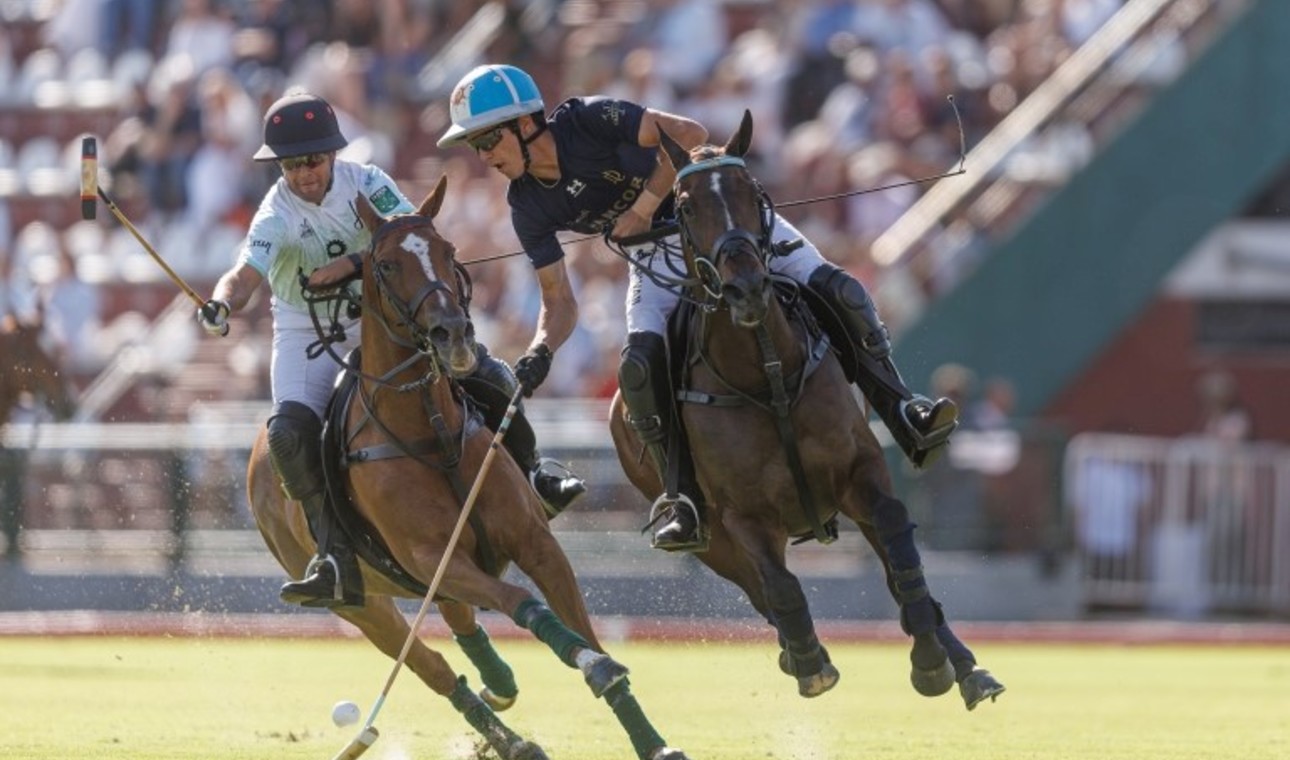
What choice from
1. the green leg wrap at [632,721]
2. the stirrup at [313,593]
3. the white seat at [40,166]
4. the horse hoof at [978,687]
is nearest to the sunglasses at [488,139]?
the stirrup at [313,593]

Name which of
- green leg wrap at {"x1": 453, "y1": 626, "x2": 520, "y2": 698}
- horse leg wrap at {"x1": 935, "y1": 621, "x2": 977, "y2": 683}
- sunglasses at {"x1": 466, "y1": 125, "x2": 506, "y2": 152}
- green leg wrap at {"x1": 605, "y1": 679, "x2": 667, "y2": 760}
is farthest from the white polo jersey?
horse leg wrap at {"x1": 935, "y1": 621, "x2": 977, "y2": 683}

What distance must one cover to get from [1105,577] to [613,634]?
3.50 metres

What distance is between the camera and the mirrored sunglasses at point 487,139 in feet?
32.5

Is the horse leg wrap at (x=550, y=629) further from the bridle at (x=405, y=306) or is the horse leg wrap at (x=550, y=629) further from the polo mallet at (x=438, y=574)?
the bridle at (x=405, y=306)

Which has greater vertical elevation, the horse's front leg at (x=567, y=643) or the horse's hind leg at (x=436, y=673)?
the horse's front leg at (x=567, y=643)

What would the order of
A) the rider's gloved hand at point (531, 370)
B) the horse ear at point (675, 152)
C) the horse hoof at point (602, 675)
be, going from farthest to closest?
the rider's gloved hand at point (531, 370) < the horse ear at point (675, 152) < the horse hoof at point (602, 675)

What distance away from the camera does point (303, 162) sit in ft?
32.8

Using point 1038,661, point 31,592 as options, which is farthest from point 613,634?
point 31,592

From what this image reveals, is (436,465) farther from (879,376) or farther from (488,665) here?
(879,376)

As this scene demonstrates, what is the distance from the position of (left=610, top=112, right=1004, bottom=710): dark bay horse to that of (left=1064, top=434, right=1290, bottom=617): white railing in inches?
337

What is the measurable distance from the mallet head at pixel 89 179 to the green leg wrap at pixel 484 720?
219 cm

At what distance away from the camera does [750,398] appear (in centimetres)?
959

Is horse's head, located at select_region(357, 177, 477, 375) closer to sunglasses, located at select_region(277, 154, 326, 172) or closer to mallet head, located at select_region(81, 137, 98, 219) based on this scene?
sunglasses, located at select_region(277, 154, 326, 172)

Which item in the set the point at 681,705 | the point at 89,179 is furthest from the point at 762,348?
the point at 681,705
